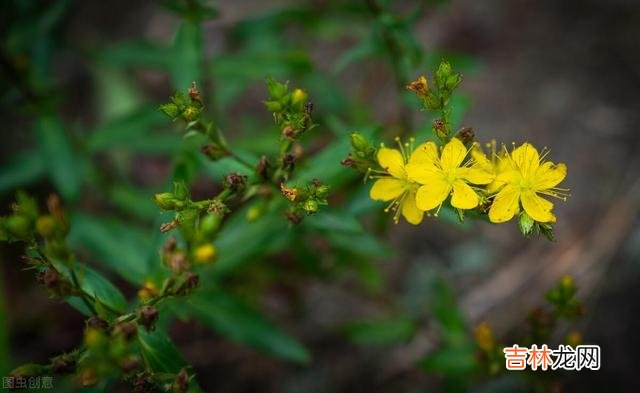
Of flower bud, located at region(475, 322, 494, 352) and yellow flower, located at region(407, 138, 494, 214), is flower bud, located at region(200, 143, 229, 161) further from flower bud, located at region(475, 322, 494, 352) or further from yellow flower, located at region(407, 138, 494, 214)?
flower bud, located at region(475, 322, 494, 352)

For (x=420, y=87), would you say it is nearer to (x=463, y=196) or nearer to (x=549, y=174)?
(x=463, y=196)

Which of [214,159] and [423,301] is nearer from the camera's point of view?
[214,159]

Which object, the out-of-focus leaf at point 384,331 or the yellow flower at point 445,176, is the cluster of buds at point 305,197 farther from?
the out-of-focus leaf at point 384,331

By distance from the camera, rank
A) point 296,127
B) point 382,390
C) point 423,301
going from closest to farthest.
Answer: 1. point 296,127
2. point 382,390
3. point 423,301

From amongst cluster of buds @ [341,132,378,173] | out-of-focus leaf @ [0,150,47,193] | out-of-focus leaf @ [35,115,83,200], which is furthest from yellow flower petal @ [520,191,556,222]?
out-of-focus leaf @ [0,150,47,193]

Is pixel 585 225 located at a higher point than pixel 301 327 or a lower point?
higher

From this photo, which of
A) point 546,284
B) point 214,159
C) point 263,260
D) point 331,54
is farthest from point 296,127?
point 331,54

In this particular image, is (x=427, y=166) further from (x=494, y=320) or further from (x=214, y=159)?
(x=494, y=320)

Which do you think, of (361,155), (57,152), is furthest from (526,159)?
(57,152)
